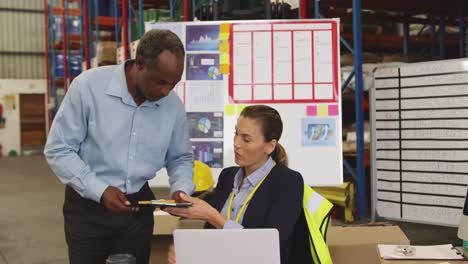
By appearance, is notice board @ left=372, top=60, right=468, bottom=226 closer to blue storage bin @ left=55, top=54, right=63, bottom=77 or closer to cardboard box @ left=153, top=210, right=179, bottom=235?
cardboard box @ left=153, top=210, right=179, bottom=235

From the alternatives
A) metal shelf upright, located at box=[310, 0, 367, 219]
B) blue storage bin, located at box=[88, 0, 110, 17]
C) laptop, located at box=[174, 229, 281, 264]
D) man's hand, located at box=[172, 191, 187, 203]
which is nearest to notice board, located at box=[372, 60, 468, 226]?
metal shelf upright, located at box=[310, 0, 367, 219]

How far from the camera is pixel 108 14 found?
1217 centimetres

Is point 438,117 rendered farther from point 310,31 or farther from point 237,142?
point 237,142

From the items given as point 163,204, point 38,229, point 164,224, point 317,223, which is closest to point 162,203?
point 163,204

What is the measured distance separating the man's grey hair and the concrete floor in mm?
1566

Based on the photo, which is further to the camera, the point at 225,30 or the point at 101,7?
the point at 101,7

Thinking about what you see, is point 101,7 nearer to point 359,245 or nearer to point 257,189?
point 359,245

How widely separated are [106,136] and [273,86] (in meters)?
2.23

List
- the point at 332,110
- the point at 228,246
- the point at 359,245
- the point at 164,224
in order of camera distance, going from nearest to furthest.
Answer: the point at 228,246
the point at 359,245
the point at 164,224
the point at 332,110

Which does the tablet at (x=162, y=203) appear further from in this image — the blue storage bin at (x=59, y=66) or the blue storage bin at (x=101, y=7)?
the blue storage bin at (x=59, y=66)

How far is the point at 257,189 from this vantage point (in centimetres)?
215

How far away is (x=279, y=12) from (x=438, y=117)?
1668 millimetres

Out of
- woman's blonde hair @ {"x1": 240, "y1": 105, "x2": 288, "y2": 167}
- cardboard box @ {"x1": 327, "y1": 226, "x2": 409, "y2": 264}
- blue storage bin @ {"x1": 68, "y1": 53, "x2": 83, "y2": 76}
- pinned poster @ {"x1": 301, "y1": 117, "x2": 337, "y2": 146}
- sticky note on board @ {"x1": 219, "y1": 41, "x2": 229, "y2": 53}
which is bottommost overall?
cardboard box @ {"x1": 327, "y1": 226, "x2": 409, "y2": 264}

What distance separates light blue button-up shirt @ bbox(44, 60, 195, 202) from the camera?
1911 millimetres
